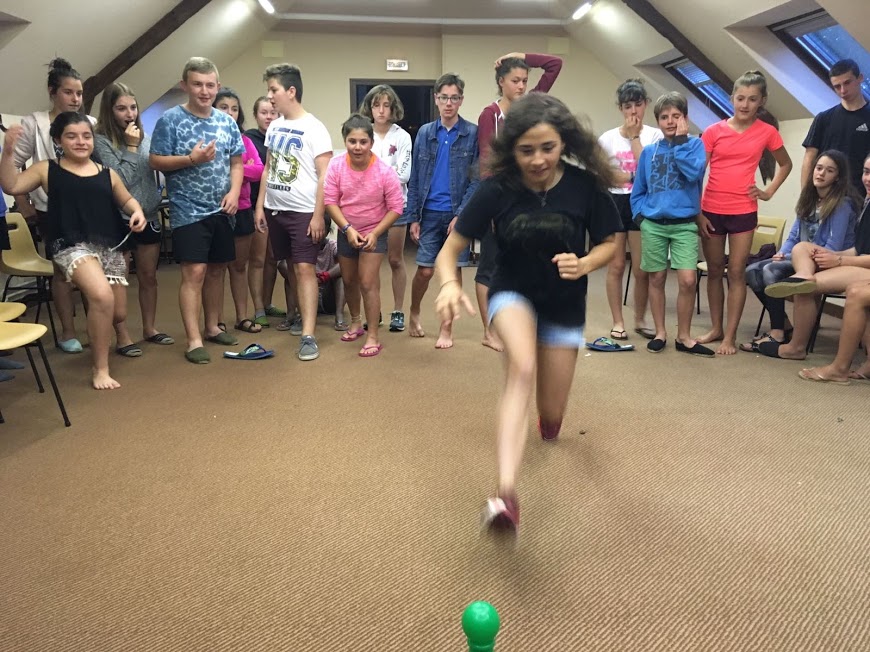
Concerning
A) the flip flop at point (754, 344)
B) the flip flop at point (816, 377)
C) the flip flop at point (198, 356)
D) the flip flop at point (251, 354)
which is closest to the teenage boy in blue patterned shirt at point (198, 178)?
the flip flop at point (198, 356)

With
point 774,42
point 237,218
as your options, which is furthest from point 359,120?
point 774,42

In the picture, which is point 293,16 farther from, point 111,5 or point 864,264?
point 864,264

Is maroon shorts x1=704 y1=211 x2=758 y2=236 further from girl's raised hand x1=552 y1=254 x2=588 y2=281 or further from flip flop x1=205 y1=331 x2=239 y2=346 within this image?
flip flop x1=205 y1=331 x2=239 y2=346

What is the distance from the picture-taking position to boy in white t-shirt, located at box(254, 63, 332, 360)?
362 cm

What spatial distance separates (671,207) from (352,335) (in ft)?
6.61

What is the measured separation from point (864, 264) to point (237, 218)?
3.44 m

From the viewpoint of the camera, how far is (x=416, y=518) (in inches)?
78.7

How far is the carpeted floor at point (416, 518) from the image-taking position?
154 cm

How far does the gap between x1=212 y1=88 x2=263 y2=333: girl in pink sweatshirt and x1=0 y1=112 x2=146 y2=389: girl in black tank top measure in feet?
2.59

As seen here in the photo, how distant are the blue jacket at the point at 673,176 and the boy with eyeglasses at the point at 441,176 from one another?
100 centimetres

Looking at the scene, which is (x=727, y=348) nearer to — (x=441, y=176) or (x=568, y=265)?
(x=441, y=176)

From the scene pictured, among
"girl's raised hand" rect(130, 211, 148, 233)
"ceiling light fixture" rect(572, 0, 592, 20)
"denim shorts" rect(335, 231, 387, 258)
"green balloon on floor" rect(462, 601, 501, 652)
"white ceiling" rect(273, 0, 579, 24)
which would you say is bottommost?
"green balloon on floor" rect(462, 601, 501, 652)

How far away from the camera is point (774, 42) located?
550 centimetres

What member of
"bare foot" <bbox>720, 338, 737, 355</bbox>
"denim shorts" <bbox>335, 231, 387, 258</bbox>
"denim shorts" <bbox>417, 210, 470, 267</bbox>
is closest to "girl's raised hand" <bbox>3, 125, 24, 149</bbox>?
"denim shorts" <bbox>335, 231, 387, 258</bbox>
